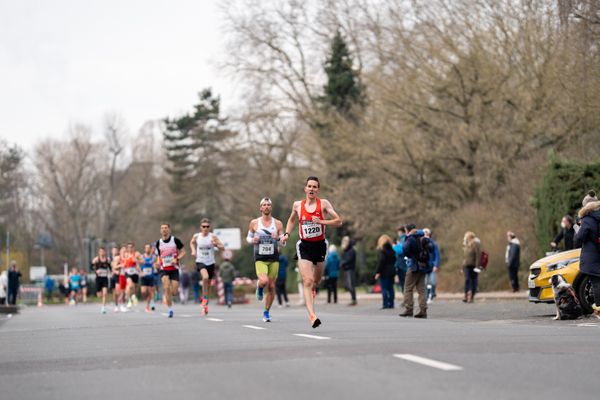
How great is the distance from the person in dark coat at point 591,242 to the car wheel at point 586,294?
2.47 feet

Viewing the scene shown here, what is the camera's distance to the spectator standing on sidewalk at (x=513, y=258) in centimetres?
3216


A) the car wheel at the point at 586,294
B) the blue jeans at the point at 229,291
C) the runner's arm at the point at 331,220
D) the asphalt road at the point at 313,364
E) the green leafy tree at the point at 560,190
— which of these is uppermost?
the green leafy tree at the point at 560,190

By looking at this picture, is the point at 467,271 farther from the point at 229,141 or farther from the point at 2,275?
the point at 229,141

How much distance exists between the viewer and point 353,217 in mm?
47812

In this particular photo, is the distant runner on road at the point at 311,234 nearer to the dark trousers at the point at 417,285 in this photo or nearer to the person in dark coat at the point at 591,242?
the person in dark coat at the point at 591,242

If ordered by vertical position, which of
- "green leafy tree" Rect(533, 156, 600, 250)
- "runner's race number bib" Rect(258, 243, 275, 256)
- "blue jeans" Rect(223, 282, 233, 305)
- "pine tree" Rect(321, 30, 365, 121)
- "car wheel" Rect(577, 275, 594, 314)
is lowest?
"car wheel" Rect(577, 275, 594, 314)

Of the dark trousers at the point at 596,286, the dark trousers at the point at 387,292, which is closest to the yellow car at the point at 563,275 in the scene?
the dark trousers at the point at 596,286

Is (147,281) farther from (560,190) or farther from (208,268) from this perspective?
(560,190)

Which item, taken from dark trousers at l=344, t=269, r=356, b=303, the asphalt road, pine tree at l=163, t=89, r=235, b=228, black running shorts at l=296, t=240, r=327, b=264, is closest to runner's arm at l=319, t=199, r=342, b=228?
black running shorts at l=296, t=240, r=327, b=264

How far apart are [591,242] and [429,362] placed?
366 inches

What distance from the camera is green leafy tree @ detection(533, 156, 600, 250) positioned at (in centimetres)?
3114

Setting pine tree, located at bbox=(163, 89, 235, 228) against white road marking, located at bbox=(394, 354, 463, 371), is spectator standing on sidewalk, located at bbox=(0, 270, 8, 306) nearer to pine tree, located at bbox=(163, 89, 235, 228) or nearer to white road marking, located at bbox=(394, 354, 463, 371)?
white road marking, located at bbox=(394, 354, 463, 371)

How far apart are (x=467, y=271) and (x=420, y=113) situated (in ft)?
39.9

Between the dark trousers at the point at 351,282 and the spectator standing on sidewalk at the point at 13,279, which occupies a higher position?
the spectator standing on sidewalk at the point at 13,279
